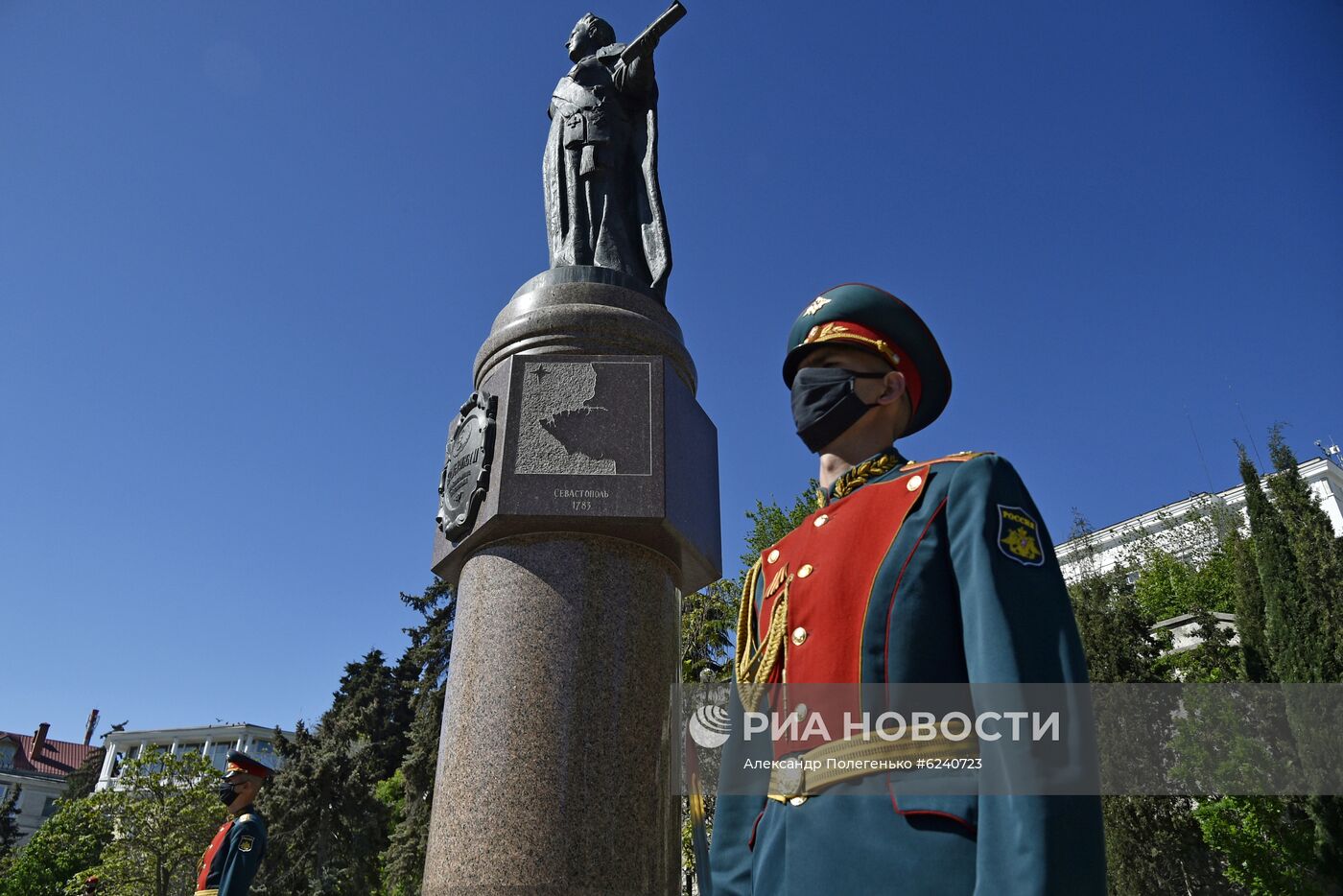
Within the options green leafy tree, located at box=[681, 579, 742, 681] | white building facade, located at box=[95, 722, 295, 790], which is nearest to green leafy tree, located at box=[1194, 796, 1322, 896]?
green leafy tree, located at box=[681, 579, 742, 681]

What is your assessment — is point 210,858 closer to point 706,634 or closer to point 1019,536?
point 1019,536

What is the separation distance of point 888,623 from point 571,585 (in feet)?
8.64

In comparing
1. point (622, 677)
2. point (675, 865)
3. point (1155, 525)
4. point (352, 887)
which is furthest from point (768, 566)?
point (1155, 525)

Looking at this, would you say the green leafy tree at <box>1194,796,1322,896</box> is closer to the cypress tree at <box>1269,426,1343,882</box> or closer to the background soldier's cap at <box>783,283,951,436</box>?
the cypress tree at <box>1269,426,1343,882</box>

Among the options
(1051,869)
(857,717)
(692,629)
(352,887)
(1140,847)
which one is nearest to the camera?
(1051,869)

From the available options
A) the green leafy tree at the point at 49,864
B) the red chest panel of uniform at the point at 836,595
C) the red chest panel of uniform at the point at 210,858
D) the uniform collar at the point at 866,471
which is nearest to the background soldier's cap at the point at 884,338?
the uniform collar at the point at 866,471

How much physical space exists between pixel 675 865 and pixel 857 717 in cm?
266

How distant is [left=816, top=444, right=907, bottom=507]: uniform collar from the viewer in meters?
2.40

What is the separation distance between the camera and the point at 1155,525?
55.0 meters

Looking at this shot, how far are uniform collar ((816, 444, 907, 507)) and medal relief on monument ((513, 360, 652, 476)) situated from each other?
7.86 feet

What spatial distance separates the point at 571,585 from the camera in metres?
4.48

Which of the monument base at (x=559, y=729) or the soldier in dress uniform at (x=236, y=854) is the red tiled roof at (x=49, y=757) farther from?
the monument base at (x=559, y=729)

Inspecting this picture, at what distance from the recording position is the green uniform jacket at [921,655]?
1586mm

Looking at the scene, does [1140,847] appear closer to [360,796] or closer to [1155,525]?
[360,796]
